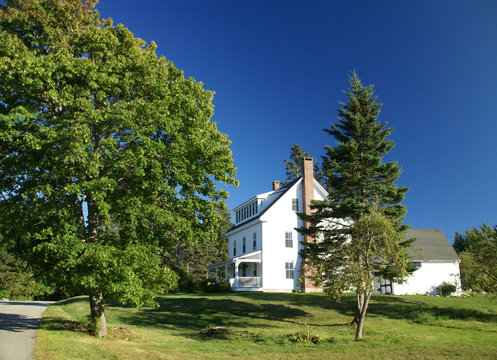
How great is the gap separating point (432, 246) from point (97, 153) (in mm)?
37816

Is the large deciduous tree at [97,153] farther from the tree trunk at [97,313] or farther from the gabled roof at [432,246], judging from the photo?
the gabled roof at [432,246]

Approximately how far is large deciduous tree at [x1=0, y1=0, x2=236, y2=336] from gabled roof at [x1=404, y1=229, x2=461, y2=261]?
2914cm

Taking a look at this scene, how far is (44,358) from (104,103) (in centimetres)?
844

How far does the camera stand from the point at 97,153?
12555mm

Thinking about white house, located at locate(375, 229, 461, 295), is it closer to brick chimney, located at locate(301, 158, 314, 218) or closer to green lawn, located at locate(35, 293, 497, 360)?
green lawn, located at locate(35, 293, 497, 360)

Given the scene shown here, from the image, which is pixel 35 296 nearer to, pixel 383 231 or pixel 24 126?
→ pixel 24 126

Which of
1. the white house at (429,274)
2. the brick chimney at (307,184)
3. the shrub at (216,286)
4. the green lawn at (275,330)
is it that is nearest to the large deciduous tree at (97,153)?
the green lawn at (275,330)

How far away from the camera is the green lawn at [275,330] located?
42.2 feet

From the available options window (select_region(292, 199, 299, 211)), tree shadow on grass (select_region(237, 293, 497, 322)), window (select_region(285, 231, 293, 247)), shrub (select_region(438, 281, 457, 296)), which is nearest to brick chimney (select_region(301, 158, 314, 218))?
window (select_region(292, 199, 299, 211))

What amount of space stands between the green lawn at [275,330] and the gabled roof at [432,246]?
12.5 metres

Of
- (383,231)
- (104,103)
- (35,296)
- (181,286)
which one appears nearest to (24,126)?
(104,103)

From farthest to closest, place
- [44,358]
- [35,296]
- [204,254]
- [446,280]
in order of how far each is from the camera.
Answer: [204,254]
[35,296]
[446,280]
[44,358]

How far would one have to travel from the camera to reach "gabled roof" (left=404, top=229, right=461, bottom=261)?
38.5m

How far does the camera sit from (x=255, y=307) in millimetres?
25672
